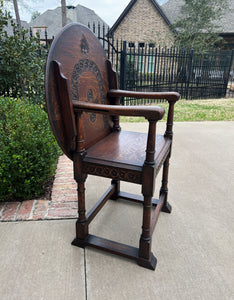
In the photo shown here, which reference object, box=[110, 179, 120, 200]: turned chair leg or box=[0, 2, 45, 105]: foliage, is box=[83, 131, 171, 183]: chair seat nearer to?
box=[110, 179, 120, 200]: turned chair leg

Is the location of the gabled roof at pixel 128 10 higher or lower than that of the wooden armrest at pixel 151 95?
higher

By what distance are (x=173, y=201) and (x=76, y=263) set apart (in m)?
1.13

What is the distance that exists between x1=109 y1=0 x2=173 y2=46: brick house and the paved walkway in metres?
17.0

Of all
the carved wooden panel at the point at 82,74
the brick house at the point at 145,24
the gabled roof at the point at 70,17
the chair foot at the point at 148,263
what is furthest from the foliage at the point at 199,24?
the gabled roof at the point at 70,17

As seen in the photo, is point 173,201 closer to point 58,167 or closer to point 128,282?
point 128,282

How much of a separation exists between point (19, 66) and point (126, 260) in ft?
10.7

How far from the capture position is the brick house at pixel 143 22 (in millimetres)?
A: 17156

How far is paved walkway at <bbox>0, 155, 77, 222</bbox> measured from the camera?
1.97 meters

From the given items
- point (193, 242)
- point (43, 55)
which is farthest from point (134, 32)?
point (193, 242)

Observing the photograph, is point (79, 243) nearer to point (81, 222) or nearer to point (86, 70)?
point (81, 222)

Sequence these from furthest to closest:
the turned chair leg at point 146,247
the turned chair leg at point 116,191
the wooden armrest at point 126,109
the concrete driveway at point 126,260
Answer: the turned chair leg at point 116,191
the turned chair leg at point 146,247
the concrete driveway at point 126,260
the wooden armrest at point 126,109

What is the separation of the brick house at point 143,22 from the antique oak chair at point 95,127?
1705 centimetres

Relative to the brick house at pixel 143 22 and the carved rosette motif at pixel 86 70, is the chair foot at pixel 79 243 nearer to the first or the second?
the carved rosette motif at pixel 86 70

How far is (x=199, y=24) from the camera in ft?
49.0
